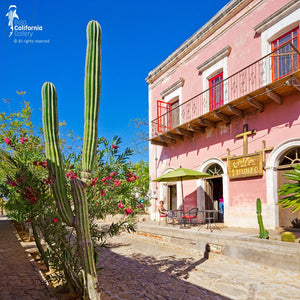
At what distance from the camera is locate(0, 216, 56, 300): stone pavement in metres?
3.96

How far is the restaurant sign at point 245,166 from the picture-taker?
9.68 metres

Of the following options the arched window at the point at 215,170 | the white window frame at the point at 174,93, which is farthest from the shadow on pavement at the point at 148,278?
the white window frame at the point at 174,93

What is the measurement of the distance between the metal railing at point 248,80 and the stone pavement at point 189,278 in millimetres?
5260

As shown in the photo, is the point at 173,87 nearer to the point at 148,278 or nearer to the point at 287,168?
the point at 287,168

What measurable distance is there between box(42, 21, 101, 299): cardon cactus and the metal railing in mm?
5547

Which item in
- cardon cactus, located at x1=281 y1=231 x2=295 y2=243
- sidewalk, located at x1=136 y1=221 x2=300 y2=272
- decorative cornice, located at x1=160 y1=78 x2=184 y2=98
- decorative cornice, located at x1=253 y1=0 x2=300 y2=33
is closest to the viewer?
→ sidewalk, located at x1=136 y1=221 x2=300 y2=272

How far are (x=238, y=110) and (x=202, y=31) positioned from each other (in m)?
4.43

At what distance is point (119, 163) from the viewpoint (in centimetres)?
484

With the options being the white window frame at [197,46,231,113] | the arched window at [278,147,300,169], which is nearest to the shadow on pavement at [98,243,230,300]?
the arched window at [278,147,300,169]

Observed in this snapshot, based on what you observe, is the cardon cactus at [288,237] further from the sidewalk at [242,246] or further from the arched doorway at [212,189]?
the arched doorway at [212,189]

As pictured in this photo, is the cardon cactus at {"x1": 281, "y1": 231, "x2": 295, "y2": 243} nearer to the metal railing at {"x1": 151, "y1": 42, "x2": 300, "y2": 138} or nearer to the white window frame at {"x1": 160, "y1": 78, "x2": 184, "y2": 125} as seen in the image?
the metal railing at {"x1": 151, "y1": 42, "x2": 300, "y2": 138}

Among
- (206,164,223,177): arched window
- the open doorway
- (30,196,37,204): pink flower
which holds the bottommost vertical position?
the open doorway

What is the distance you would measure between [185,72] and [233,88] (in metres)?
3.56

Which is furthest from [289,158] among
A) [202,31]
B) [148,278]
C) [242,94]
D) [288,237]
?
[202,31]
